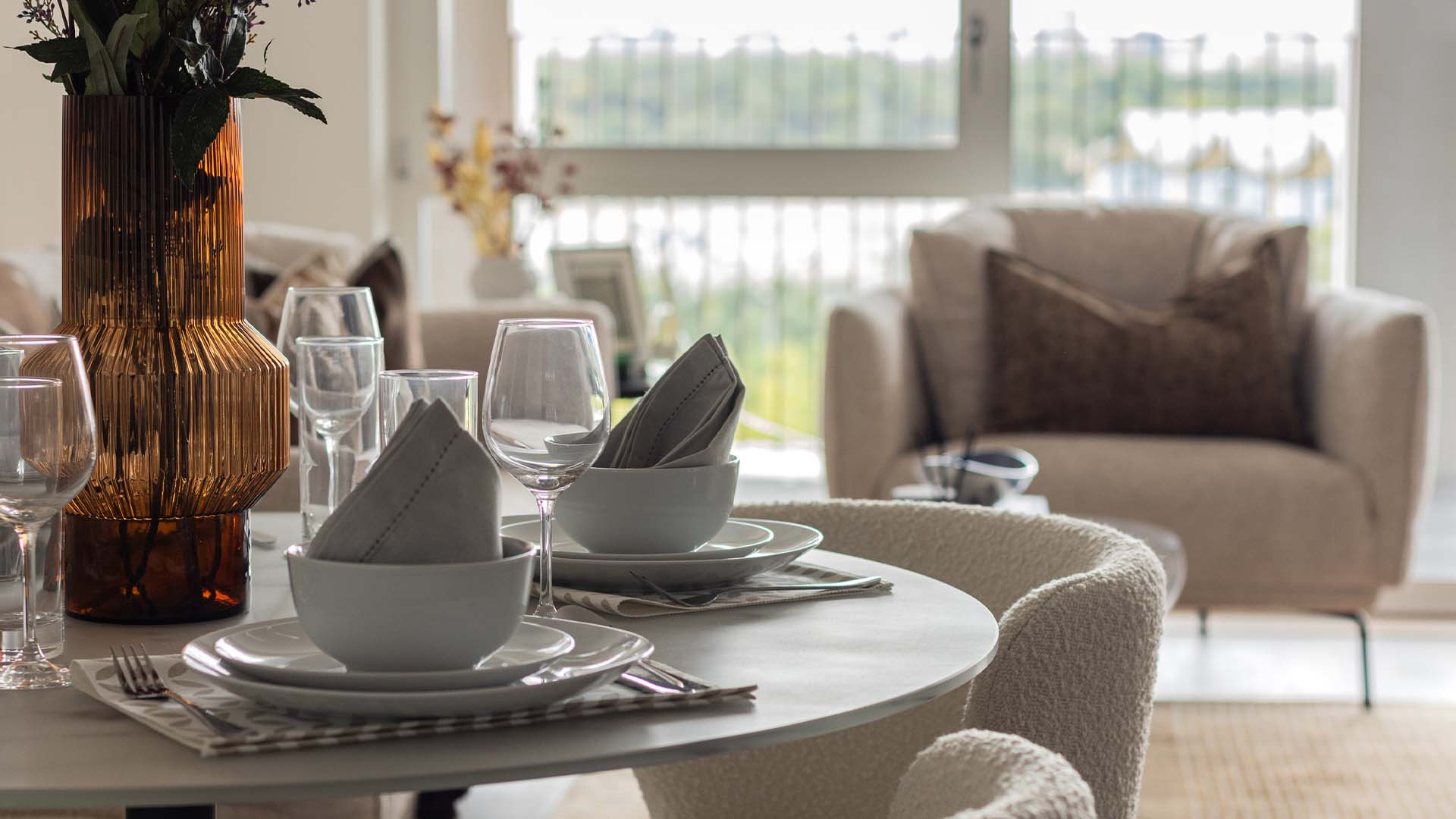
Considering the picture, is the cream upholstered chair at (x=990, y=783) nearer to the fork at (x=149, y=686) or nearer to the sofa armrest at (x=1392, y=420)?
the fork at (x=149, y=686)

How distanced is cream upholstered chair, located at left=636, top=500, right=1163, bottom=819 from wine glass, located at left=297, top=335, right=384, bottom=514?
354 mm

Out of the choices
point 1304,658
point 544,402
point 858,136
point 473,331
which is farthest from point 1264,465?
point 544,402

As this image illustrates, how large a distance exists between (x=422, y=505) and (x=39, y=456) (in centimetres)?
22

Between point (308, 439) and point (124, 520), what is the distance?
1.22 ft

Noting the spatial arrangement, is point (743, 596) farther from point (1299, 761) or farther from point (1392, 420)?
point (1392, 420)

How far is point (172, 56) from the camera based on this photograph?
94cm

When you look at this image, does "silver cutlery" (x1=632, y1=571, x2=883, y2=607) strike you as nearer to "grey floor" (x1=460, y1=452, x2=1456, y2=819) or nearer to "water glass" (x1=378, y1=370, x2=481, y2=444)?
"water glass" (x1=378, y1=370, x2=481, y2=444)

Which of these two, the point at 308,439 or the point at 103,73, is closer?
the point at 103,73

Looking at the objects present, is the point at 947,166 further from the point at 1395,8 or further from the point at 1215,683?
the point at 1215,683

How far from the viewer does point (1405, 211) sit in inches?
151

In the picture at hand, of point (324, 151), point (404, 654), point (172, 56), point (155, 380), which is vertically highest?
point (324, 151)

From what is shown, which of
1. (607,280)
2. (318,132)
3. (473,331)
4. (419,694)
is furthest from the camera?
(318,132)

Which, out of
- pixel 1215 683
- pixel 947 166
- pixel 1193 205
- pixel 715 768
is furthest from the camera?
pixel 947 166

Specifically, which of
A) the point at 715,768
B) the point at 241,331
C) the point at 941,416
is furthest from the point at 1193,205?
the point at 241,331
